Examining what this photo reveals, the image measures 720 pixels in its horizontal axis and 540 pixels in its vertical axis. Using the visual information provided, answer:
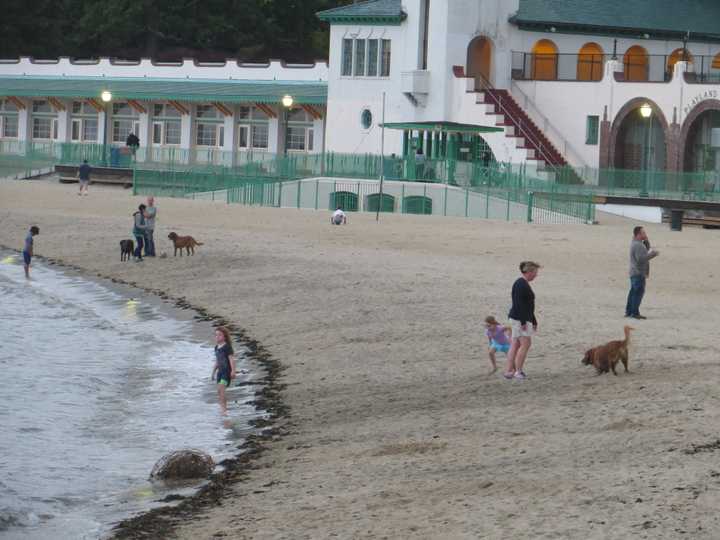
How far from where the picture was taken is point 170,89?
78.7m

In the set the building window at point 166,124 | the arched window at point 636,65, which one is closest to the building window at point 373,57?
the arched window at point 636,65

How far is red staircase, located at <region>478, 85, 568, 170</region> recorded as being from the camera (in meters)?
64.7

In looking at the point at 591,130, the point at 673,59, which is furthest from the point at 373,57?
the point at 673,59

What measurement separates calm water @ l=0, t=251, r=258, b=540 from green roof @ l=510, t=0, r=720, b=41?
3722 cm

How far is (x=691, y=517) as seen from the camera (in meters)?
14.8

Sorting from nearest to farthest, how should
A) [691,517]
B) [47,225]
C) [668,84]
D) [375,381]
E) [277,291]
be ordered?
[691,517], [375,381], [277,291], [47,225], [668,84]

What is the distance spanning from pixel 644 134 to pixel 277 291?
33835 mm

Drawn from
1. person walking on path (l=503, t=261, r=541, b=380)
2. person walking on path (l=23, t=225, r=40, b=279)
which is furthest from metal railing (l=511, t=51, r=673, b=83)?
person walking on path (l=503, t=261, r=541, b=380)

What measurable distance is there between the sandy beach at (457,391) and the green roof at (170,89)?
28.5 meters

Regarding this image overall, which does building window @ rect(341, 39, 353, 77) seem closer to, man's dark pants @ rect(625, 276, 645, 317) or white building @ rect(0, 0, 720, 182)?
white building @ rect(0, 0, 720, 182)

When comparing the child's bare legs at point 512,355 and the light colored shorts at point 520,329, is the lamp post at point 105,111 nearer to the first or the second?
the child's bare legs at point 512,355

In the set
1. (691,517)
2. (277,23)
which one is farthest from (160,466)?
(277,23)

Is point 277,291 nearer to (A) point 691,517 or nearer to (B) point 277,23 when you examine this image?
(A) point 691,517

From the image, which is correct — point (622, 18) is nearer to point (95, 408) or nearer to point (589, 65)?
point (589, 65)
